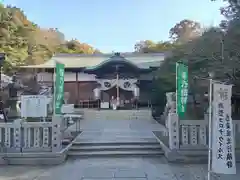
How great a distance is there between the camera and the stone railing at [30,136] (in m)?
7.99

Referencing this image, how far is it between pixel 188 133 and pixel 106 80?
51.7 ft

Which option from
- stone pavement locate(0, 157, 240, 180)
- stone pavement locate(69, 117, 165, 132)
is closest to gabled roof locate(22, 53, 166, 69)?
stone pavement locate(69, 117, 165, 132)

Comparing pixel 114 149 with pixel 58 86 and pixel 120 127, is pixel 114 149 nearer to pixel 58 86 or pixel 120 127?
pixel 58 86

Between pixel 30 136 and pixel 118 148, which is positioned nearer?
pixel 30 136

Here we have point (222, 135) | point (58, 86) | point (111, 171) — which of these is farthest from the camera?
point (58, 86)

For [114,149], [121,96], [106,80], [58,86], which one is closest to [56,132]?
[58,86]

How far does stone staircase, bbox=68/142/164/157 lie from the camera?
8812 mm

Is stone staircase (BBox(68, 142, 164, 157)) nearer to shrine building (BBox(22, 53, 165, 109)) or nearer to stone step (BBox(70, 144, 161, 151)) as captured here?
stone step (BBox(70, 144, 161, 151))

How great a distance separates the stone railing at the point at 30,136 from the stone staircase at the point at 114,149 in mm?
1012

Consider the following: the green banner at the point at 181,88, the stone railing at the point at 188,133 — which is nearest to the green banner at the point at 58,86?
the stone railing at the point at 188,133

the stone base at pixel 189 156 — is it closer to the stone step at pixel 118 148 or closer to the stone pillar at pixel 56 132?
the stone step at pixel 118 148

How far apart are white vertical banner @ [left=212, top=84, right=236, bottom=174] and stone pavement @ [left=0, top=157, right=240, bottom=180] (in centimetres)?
98

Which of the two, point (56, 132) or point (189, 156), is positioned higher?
point (56, 132)

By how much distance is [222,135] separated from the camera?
18.2 feet
